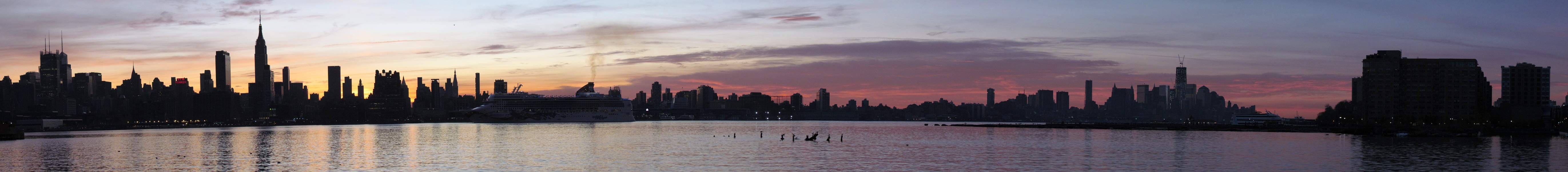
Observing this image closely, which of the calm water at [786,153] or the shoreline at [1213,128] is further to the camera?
the shoreline at [1213,128]

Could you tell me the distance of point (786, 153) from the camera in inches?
3209

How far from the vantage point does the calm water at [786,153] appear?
216 ft

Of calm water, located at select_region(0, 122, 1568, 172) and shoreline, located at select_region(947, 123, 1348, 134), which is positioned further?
shoreline, located at select_region(947, 123, 1348, 134)

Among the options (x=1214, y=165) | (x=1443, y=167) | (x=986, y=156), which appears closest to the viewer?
(x=1443, y=167)

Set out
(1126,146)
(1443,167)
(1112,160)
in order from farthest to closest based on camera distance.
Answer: (1126,146) < (1112,160) < (1443,167)

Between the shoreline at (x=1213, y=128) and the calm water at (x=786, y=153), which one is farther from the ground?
the calm water at (x=786, y=153)

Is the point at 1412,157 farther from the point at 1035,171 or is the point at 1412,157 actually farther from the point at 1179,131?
the point at 1179,131

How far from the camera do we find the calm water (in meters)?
65.8

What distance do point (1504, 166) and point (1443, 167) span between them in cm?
376

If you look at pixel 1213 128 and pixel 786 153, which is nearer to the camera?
pixel 786 153

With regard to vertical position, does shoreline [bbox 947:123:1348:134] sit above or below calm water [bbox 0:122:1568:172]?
below

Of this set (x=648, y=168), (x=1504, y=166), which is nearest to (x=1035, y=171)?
(x=648, y=168)

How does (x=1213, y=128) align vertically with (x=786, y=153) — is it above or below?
below

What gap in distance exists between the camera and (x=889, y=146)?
9594 cm
